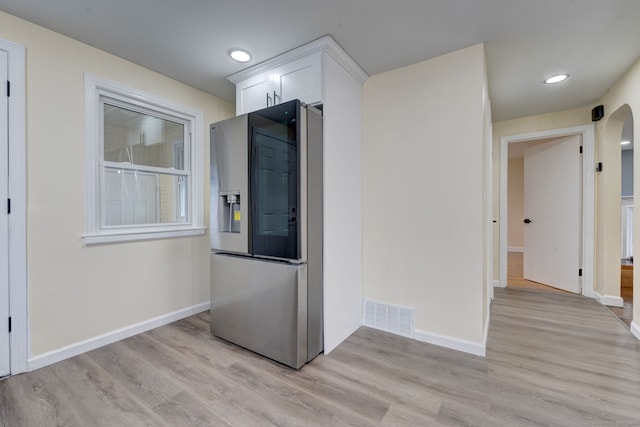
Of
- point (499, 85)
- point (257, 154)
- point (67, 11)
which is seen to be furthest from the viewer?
point (499, 85)

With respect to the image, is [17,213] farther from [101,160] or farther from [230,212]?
[230,212]

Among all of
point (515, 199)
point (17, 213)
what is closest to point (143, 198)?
point (17, 213)

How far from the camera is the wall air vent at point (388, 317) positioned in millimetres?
2369

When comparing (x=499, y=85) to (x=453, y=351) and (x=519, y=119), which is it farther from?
(x=453, y=351)

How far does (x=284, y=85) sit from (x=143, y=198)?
66.1 inches

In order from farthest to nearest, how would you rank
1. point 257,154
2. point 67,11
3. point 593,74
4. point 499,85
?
point 499,85 → point 593,74 → point 257,154 → point 67,11

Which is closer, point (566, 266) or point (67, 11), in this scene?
point (67, 11)

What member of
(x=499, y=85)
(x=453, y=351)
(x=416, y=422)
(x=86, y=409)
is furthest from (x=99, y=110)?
(x=499, y=85)

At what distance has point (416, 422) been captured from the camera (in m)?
1.42

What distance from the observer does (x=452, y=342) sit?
2.17 m

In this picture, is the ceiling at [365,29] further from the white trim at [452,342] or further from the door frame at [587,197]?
the white trim at [452,342]

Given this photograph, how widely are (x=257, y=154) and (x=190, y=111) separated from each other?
1273 mm

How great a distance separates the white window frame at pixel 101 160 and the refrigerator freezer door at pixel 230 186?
68 cm

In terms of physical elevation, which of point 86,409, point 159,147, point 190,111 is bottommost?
point 86,409
